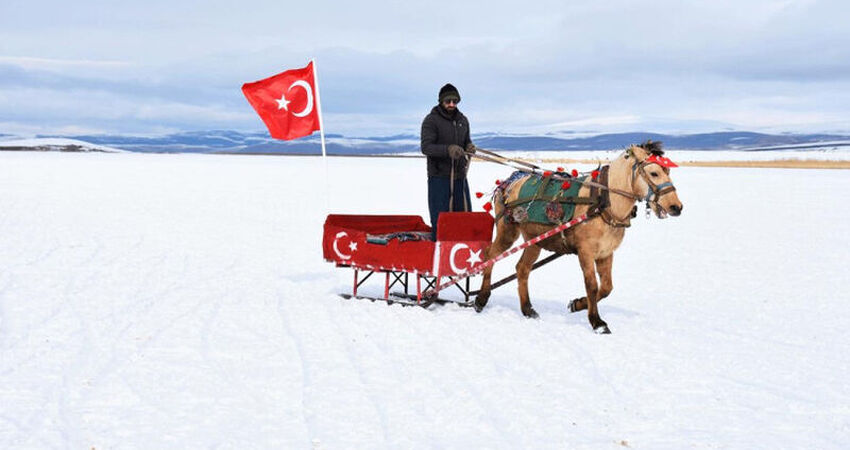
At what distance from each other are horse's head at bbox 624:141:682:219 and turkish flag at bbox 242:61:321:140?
13.6 ft

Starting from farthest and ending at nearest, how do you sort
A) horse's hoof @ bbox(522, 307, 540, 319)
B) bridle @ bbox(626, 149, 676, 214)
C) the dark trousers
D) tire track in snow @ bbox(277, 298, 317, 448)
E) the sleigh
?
1. the dark trousers
2. horse's hoof @ bbox(522, 307, 540, 319)
3. the sleigh
4. bridle @ bbox(626, 149, 676, 214)
5. tire track in snow @ bbox(277, 298, 317, 448)

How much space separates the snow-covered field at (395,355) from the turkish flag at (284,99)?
83.6 inches

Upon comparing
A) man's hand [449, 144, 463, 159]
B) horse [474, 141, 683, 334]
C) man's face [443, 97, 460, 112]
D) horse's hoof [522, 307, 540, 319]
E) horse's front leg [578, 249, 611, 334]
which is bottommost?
horse's hoof [522, 307, 540, 319]

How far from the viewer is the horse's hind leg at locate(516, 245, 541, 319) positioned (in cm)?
852

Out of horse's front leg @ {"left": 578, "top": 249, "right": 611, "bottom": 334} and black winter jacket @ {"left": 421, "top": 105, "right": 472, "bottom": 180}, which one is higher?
black winter jacket @ {"left": 421, "top": 105, "right": 472, "bottom": 180}

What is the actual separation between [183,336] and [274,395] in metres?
2.15

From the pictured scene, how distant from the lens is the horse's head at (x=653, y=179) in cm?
708

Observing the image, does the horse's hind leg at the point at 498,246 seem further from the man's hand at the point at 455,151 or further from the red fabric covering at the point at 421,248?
the man's hand at the point at 455,151

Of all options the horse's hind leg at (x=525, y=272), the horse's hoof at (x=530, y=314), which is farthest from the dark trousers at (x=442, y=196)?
the horse's hoof at (x=530, y=314)

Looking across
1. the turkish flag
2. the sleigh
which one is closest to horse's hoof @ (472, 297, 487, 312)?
the sleigh

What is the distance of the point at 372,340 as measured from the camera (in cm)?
755

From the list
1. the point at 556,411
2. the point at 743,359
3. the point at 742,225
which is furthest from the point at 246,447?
the point at 742,225

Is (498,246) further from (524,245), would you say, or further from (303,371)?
(303,371)

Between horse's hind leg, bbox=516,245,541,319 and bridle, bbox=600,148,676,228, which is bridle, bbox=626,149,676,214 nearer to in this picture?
bridle, bbox=600,148,676,228
